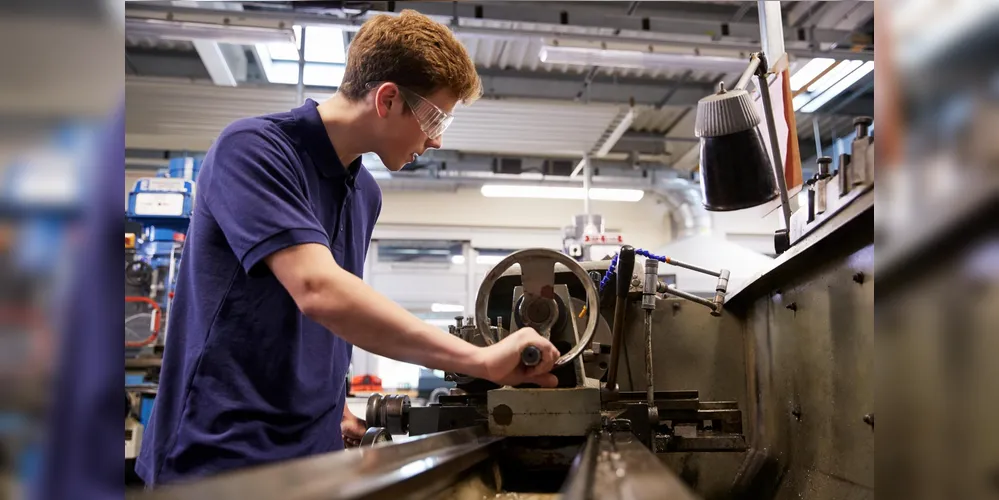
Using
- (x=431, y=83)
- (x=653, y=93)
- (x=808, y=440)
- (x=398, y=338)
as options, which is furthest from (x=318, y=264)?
(x=653, y=93)

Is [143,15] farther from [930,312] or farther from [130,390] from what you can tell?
[930,312]

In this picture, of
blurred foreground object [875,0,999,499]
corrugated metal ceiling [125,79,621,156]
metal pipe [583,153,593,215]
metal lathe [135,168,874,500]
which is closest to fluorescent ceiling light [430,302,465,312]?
metal pipe [583,153,593,215]

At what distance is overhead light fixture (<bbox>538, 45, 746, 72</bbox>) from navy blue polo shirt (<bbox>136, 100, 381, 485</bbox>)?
2.43 m

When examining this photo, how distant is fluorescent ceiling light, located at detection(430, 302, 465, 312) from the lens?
20.4 ft

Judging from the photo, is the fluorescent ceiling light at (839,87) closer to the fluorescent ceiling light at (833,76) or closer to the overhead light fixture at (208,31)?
the fluorescent ceiling light at (833,76)

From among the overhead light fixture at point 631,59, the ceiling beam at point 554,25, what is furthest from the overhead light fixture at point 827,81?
the overhead light fixture at point 631,59

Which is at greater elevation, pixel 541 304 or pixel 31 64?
pixel 31 64

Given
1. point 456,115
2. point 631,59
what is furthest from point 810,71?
point 456,115

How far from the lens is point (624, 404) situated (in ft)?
4.10

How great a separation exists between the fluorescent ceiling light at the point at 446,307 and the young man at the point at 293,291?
16.6 feet

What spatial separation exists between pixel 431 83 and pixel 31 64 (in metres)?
0.85

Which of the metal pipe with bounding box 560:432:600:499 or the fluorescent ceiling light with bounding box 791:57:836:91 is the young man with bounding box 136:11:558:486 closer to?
the metal pipe with bounding box 560:432:600:499

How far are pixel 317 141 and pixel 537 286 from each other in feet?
1.53

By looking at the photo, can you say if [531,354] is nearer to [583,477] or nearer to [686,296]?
[583,477]
